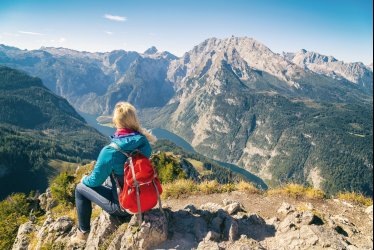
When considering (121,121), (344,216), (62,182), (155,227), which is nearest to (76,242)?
(155,227)

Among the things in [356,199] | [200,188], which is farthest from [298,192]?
[200,188]

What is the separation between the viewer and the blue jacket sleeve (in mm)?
10445

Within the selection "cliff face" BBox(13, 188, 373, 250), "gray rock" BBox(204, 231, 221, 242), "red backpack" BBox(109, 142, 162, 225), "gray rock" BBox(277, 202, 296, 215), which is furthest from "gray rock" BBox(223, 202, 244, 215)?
"red backpack" BBox(109, 142, 162, 225)

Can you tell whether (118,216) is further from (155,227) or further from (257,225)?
(257,225)

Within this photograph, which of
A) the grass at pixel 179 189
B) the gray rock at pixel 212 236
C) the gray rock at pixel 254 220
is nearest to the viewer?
the gray rock at pixel 212 236

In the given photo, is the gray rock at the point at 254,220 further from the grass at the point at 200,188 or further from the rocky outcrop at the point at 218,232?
the grass at the point at 200,188

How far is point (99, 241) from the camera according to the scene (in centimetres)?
1198

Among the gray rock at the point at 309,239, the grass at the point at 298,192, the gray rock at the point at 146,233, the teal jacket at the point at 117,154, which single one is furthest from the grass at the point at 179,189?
the teal jacket at the point at 117,154

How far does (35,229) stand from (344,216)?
56.3 ft

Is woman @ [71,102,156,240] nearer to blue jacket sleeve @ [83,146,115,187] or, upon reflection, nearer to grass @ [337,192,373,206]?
blue jacket sleeve @ [83,146,115,187]

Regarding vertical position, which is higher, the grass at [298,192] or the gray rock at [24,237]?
the grass at [298,192]

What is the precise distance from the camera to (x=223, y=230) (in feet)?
41.7

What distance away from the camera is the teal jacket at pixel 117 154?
10.4 metres

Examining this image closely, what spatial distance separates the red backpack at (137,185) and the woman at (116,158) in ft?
0.76
